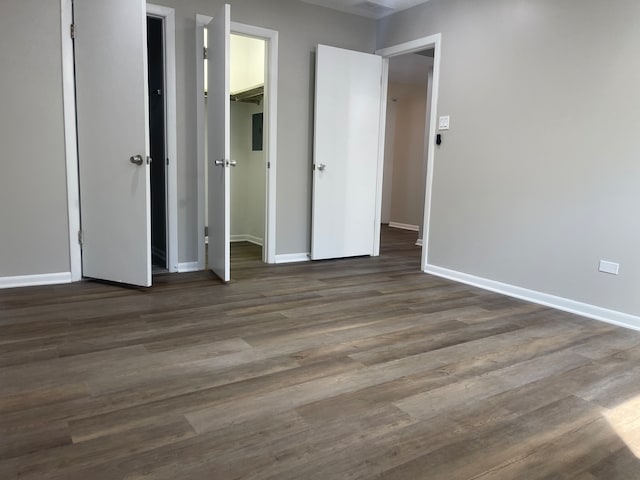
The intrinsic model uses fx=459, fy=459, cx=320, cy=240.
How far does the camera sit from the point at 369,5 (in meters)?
4.38

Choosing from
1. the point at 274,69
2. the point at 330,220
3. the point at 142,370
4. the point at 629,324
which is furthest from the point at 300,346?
the point at 274,69

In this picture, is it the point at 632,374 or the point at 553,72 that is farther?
the point at 553,72

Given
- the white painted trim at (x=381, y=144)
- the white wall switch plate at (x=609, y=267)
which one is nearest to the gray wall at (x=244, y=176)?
the white painted trim at (x=381, y=144)

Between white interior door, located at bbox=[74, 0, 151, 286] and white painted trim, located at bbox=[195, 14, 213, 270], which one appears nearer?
white interior door, located at bbox=[74, 0, 151, 286]

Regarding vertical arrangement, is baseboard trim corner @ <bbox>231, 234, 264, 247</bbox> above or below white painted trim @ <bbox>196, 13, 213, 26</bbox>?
below

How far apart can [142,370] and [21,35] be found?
2.58 meters

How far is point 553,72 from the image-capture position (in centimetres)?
323

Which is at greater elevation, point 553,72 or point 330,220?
point 553,72

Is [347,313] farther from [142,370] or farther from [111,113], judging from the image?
[111,113]

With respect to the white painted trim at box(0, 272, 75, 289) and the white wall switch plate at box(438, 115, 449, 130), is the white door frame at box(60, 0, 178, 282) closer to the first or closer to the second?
the white painted trim at box(0, 272, 75, 289)

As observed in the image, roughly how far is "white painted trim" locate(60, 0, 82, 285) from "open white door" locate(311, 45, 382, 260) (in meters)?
2.06

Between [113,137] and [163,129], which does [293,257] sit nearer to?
[163,129]

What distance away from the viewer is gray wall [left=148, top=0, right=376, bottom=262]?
3.80 m


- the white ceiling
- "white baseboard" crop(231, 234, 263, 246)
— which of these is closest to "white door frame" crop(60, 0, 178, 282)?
the white ceiling
